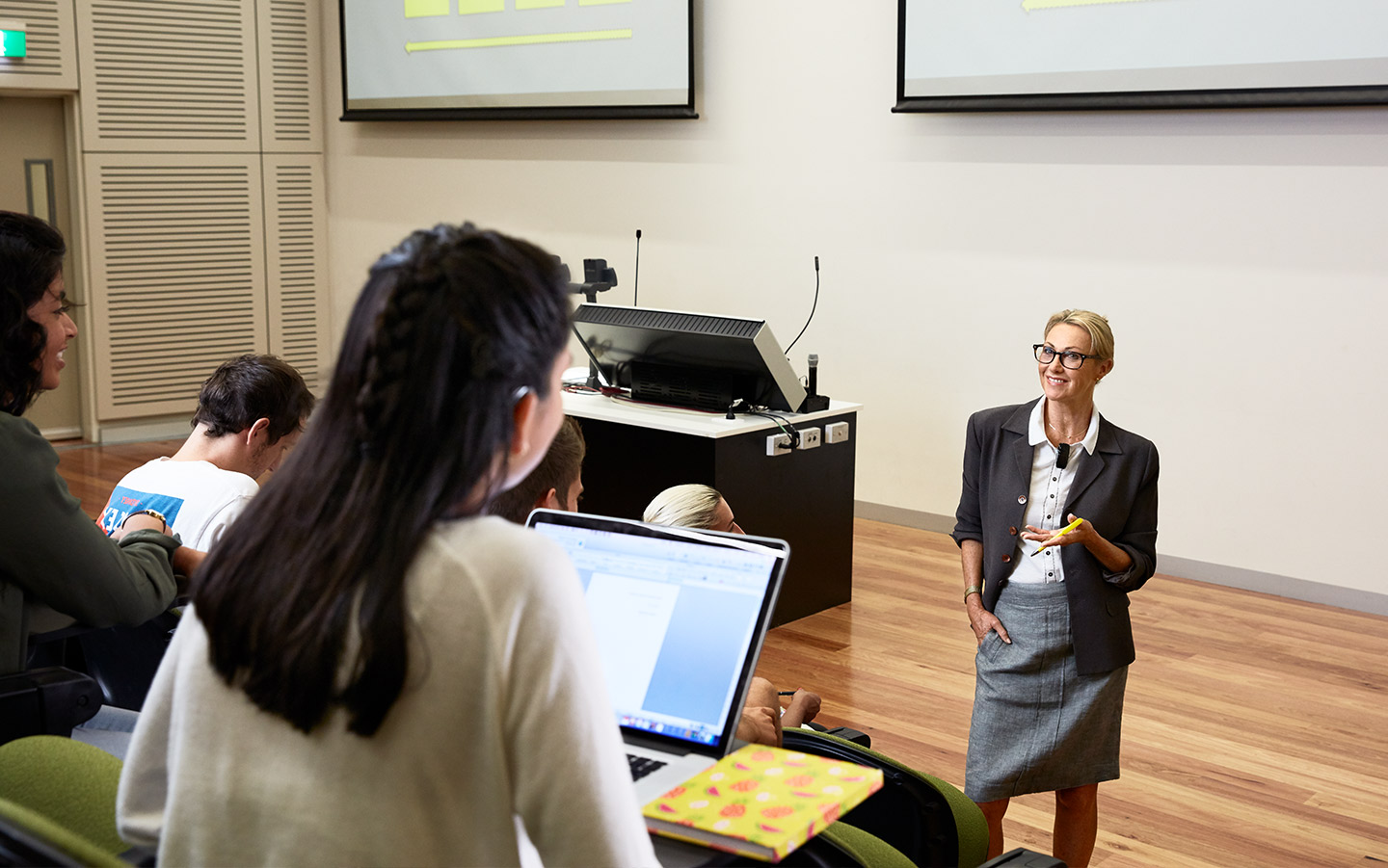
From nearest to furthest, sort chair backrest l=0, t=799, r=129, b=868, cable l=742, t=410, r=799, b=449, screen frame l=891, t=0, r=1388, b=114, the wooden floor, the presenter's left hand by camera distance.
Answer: chair backrest l=0, t=799, r=129, b=868, the presenter's left hand, the wooden floor, cable l=742, t=410, r=799, b=449, screen frame l=891, t=0, r=1388, b=114

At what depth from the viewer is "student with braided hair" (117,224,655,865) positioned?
0.95 m

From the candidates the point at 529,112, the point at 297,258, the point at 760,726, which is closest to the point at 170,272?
the point at 297,258

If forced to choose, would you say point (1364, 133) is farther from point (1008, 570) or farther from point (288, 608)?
point (288, 608)

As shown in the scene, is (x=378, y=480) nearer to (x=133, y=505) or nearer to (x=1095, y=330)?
(x=133, y=505)

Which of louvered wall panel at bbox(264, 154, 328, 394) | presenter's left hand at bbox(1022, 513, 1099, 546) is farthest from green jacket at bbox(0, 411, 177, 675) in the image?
louvered wall panel at bbox(264, 154, 328, 394)

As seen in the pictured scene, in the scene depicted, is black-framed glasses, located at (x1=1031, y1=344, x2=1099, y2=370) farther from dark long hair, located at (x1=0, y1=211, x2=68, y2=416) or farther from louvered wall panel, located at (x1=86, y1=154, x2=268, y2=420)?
louvered wall panel, located at (x1=86, y1=154, x2=268, y2=420)

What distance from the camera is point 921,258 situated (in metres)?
5.87

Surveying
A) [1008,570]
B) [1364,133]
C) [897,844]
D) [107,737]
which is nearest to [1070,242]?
[1364,133]

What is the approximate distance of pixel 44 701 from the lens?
1742mm

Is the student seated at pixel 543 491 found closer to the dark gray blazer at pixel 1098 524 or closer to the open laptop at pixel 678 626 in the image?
the open laptop at pixel 678 626

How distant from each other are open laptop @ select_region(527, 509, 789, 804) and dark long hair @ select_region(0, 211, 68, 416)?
997 mm

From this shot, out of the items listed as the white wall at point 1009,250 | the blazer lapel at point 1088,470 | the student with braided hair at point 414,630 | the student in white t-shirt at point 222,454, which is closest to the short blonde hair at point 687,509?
the blazer lapel at point 1088,470

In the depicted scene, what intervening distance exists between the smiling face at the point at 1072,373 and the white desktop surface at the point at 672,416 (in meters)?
1.66

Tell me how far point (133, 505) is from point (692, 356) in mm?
2210
